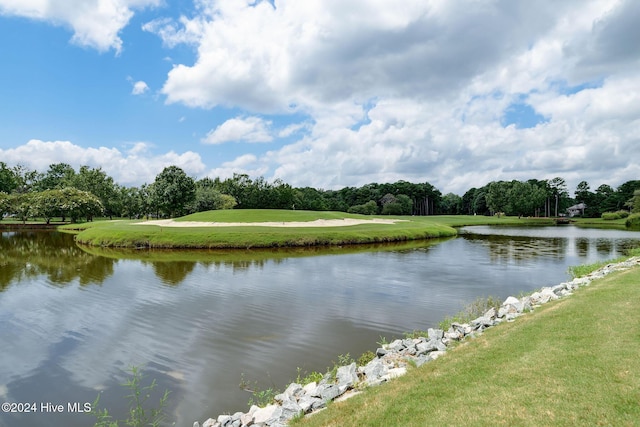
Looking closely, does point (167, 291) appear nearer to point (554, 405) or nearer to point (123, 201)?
point (554, 405)

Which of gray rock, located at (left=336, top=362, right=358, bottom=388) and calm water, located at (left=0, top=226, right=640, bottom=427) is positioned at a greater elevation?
gray rock, located at (left=336, top=362, right=358, bottom=388)

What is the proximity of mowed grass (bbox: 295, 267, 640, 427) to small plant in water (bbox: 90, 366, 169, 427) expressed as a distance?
377cm

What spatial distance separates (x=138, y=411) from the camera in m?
8.04

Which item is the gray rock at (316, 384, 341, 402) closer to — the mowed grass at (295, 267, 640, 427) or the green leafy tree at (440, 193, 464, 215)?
the mowed grass at (295, 267, 640, 427)

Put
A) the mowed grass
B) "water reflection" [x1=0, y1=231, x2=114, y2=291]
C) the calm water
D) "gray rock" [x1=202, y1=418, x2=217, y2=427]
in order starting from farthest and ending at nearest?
"water reflection" [x1=0, y1=231, x2=114, y2=291] → the calm water → "gray rock" [x1=202, y1=418, x2=217, y2=427] → the mowed grass

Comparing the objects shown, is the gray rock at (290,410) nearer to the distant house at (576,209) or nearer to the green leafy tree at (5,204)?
the green leafy tree at (5,204)

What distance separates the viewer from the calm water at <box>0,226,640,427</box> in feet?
30.3

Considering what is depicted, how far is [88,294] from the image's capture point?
61.3 feet

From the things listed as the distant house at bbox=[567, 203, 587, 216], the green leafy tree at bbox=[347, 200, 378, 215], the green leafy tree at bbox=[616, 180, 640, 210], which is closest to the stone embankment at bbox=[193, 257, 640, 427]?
the green leafy tree at bbox=[347, 200, 378, 215]

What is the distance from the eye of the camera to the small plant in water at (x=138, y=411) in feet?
25.2

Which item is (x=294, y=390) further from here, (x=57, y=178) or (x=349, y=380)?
(x=57, y=178)

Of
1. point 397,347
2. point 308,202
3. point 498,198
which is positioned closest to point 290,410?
point 397,347

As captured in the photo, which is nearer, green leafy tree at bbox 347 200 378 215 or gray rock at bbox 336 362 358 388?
gray rock at bbox 336 362 358 388

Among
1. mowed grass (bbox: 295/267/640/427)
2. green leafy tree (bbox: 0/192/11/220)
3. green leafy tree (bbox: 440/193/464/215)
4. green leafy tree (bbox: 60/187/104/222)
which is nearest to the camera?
mowed grass (bbox: 295/267/640/427)
